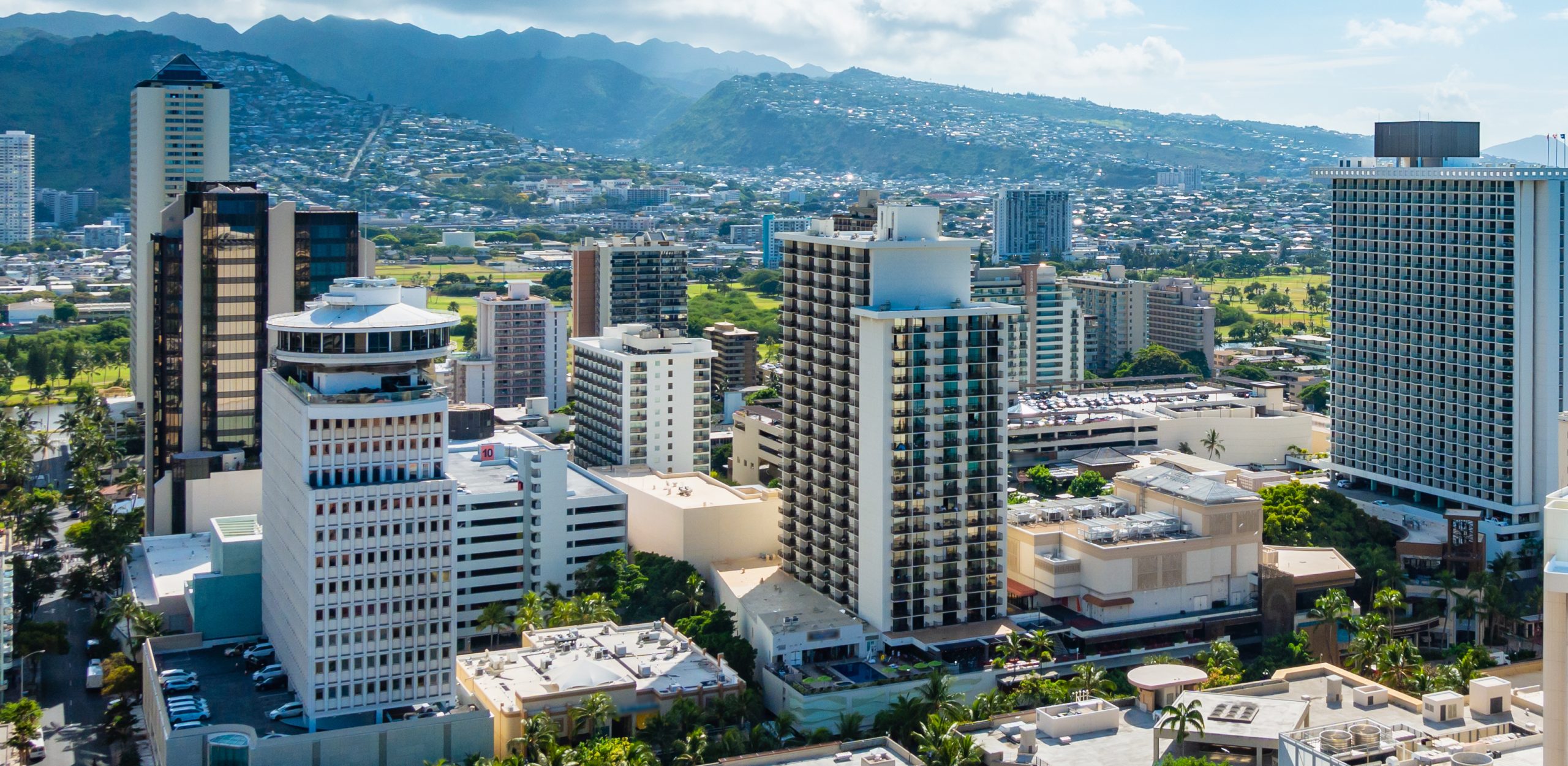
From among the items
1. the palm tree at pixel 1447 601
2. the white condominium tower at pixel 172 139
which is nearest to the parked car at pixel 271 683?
the palm tree at pixel 1447 601

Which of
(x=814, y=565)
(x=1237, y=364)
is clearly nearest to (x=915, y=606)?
(x=814, y=565)

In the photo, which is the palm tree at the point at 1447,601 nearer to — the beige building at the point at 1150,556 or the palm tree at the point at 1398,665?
the beige building at the point at 1150,556

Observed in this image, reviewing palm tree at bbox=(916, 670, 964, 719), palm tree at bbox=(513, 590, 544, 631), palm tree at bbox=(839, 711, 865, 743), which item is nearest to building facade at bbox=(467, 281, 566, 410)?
palm tree at bbox=(513, 590, 544, 631)

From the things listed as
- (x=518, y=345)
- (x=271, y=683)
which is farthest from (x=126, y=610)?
(x=518, y=345)

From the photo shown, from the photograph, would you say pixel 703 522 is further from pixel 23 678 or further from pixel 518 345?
pixel 518 345

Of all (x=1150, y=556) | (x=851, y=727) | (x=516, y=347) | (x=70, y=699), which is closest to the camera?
(x=851, y=727)

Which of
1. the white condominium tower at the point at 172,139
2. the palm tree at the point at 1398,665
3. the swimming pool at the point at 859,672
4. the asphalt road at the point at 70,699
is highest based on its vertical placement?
the white condominium tower at the point at 172,139
